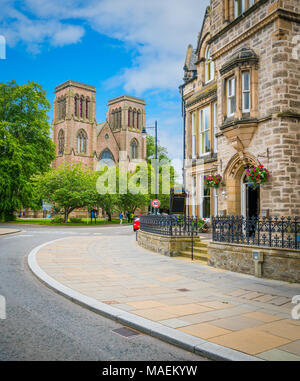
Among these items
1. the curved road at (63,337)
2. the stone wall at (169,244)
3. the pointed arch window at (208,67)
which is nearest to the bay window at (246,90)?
the stone wall at (169,244)

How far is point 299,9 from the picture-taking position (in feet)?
41.9

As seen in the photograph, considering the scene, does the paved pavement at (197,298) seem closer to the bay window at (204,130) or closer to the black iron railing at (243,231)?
the black iron railing at (243,231)

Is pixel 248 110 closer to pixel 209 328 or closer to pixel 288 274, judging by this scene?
pixel 288 274

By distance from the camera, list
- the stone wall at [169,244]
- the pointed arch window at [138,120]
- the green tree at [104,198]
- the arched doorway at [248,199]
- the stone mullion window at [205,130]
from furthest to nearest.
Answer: the pointed arch window at [138,120] → the green tree at [104,198] → the stone mullion window at [205,130] → the arched doorway at [248,199] → the stone wall at [169,244]

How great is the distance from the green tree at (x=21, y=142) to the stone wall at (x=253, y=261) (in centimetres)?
3296

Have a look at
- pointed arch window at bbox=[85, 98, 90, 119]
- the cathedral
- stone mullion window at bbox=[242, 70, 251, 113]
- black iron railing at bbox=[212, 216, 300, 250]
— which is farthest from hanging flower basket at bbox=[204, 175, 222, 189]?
pointed arch window at bbox=[85, 98, 90, 119]

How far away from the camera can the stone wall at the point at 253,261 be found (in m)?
8.70

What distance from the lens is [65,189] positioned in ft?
126

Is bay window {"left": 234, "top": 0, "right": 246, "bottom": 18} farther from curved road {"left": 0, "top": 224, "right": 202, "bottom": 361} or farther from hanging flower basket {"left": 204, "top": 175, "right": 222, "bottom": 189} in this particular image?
curved road {"left": 0, "top": 224, "right": 202, "bottom": 361}

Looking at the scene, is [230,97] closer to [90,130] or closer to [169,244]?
[169,244]

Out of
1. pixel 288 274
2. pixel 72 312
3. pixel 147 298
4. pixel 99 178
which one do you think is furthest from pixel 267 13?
pixel 99 178

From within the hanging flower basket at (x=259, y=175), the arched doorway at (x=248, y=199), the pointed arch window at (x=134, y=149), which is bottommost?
the arched doorway at (x=248, y=199)

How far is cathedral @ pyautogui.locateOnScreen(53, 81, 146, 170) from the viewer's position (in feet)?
236

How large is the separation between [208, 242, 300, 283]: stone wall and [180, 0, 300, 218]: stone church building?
307cm
